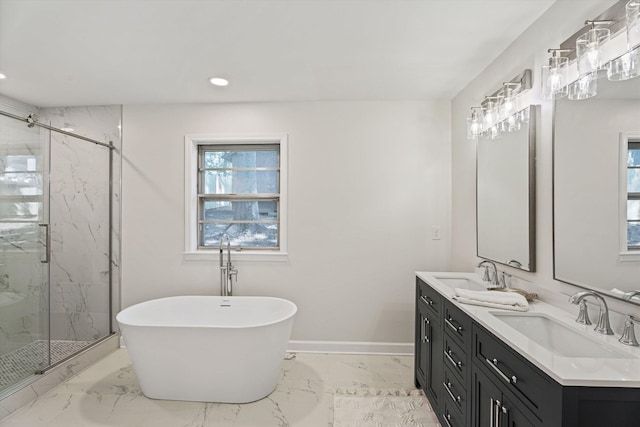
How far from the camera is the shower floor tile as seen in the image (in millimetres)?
2383

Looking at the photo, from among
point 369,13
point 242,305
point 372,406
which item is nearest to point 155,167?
point 242,305

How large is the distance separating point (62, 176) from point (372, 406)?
3.37 meters

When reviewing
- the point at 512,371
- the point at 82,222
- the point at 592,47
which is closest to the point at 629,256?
the point at 512,371

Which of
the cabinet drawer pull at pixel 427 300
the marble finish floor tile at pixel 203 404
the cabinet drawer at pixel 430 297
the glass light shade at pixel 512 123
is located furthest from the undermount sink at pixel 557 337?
the marble finish floor tile at pixel 203 404

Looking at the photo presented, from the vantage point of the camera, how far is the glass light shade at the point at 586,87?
1352 mm

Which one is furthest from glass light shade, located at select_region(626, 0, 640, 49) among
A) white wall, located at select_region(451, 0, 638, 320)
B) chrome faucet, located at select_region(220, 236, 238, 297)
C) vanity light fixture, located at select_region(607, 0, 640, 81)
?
chrome faucet, located at select_region(220, 236, 238, 297)

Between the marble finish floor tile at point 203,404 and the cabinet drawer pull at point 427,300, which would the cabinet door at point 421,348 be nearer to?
the cabinet drawer pull at point 427,300

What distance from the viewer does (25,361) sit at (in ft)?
8.28

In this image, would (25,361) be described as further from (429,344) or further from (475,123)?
(475,123)

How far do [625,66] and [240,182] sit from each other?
2.94 meters

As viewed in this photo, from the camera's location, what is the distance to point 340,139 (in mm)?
3131

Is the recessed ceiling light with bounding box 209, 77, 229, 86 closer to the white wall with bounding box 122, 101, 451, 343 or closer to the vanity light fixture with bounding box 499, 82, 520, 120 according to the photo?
the white wall with bounding box 122, 101, 451, 343

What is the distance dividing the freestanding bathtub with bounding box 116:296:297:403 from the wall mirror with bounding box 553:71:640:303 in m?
1.77

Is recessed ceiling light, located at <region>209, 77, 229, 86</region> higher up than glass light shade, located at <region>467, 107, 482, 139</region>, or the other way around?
recessed ceiling light, located at <region>209, 77, 229, 86</region>
